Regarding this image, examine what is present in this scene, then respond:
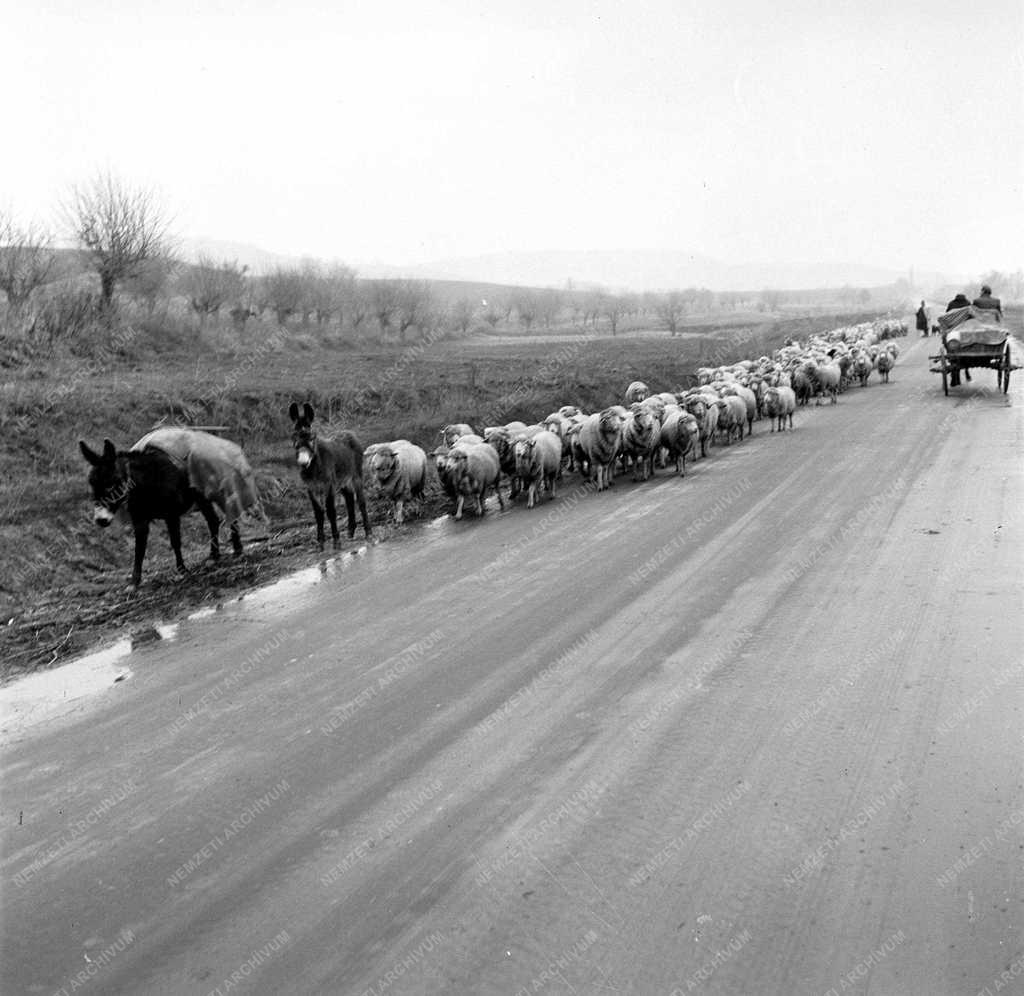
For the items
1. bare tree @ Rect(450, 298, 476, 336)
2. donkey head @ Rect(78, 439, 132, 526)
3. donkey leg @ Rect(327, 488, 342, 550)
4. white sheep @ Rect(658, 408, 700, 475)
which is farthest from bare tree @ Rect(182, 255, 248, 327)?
donkey head @ Rect(78, 439, 132, 526)

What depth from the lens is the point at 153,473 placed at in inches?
411

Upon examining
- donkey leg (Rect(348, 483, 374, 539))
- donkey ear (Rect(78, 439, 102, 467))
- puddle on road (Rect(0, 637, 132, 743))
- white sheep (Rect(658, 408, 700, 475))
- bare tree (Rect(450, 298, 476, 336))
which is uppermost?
bare tree (Rect(450, 298, 476, 336))

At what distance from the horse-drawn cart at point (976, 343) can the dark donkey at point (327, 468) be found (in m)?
16.7

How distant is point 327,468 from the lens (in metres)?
12.1

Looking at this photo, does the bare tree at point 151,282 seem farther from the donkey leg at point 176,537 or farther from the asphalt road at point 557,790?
the asphalt road at point 557,790

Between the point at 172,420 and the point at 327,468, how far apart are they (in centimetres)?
647

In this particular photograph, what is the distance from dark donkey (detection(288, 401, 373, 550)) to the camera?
11406mm

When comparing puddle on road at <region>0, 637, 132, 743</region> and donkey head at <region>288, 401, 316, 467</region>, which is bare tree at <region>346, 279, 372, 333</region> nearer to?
donkey head at <region>288, 401, 316, 467</region>

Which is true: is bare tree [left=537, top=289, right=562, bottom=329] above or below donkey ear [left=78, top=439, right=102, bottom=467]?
→ above

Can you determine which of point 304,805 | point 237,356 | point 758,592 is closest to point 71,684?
point 304,805

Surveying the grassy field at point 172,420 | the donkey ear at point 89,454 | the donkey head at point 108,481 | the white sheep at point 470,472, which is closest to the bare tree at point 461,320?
the grassy field at point 172,420

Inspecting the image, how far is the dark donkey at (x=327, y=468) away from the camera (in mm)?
11406

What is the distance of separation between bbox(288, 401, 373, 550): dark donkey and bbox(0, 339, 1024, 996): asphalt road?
2406mm

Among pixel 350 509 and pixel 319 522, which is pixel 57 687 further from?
pixel 350 509
